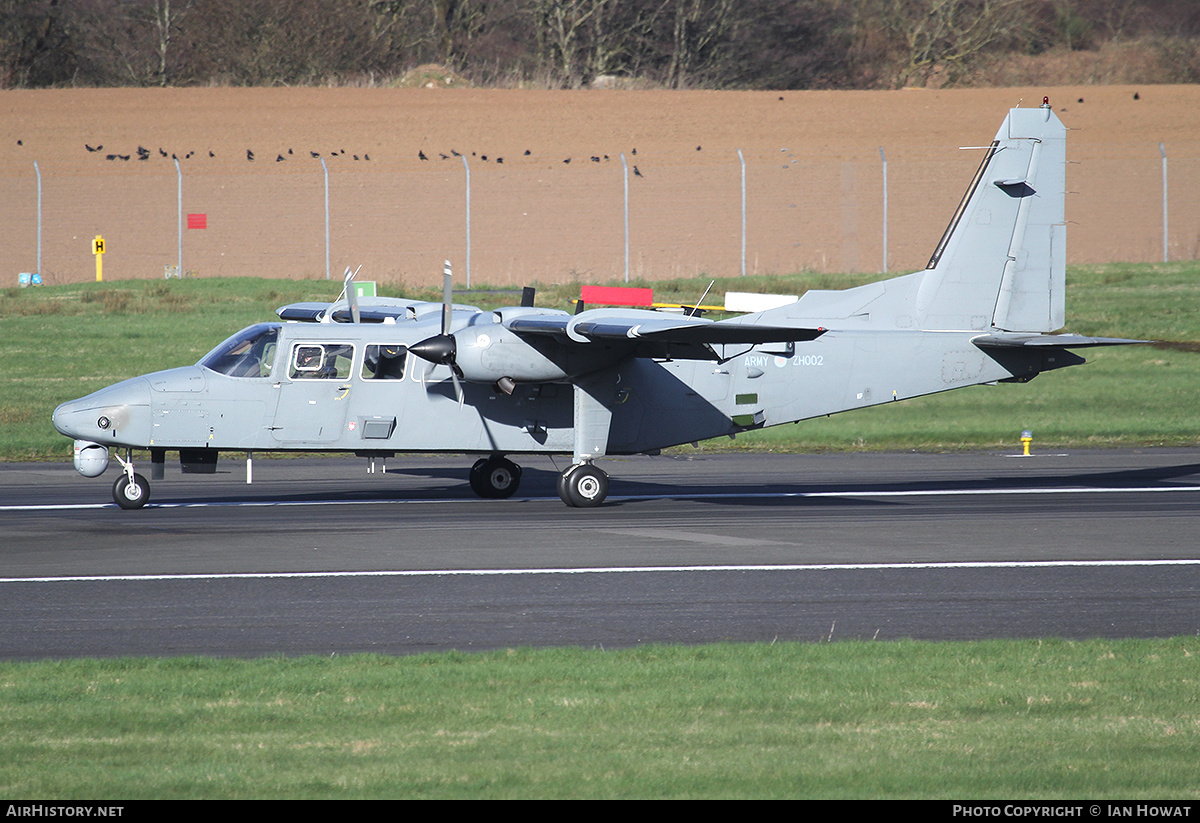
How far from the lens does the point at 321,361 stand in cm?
1750

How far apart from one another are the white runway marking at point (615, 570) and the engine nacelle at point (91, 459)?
4.50 m

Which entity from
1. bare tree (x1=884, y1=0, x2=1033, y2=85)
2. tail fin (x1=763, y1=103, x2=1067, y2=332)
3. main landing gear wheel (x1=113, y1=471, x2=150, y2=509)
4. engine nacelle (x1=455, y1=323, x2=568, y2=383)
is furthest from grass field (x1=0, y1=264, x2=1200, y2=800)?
bare tree (x1=884, y1=0, x2=1033, y2=85)

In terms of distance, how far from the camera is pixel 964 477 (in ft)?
67.7

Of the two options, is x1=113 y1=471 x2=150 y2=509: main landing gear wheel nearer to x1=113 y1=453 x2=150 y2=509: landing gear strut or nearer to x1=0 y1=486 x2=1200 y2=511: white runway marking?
x1=113 y1=453 x2=150 y2=509: landing gear strut

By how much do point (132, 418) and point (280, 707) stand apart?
9.97 meters

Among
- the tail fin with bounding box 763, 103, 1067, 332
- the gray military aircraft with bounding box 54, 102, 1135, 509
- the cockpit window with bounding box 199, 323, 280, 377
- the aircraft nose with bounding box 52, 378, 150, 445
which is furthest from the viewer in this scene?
the tail fin with bounding box 763, 103, 1067, 332

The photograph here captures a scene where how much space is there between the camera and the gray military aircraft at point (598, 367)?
16938 mm

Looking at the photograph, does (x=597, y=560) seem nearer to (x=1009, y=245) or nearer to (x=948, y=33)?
(x=1009, y=245)

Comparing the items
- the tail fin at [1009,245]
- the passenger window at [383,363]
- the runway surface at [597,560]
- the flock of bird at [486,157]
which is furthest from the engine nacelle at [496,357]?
the flock of bird at [486,157]

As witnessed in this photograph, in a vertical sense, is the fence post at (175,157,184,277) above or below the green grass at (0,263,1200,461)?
above

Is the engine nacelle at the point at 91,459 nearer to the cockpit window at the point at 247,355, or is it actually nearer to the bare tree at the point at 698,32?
the cockpit window at the point at 247,355

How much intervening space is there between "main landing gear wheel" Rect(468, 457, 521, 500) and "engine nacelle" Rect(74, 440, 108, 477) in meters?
5.29

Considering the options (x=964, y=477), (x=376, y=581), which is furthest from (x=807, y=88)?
A: (x=376, y=581)

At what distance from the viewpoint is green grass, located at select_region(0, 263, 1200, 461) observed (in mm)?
26109
